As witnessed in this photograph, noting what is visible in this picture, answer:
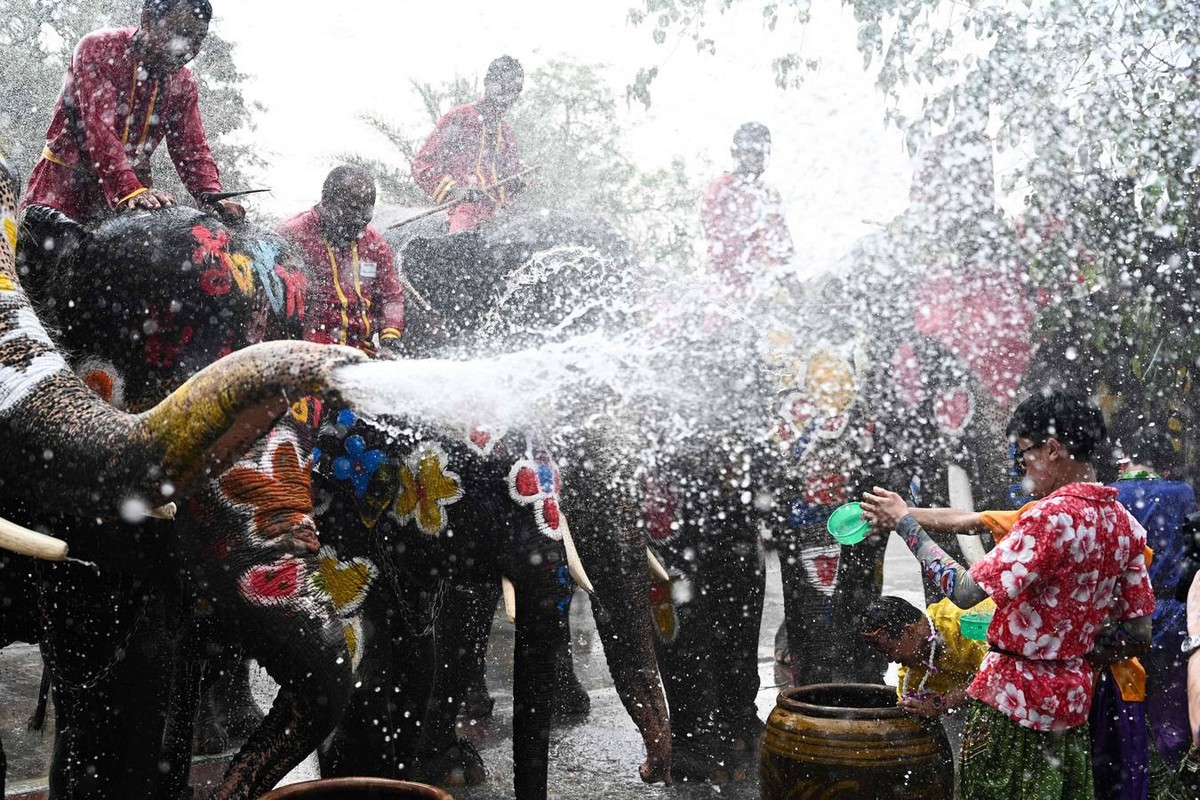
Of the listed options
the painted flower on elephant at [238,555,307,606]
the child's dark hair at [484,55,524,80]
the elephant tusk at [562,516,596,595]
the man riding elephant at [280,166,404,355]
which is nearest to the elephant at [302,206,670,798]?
the elephant tusk at [562,516,596,595]

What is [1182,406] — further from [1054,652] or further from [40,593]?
[40,593]

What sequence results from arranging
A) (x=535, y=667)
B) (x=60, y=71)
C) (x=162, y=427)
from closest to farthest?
(x=162, y=427) < (x=535, y=667) < (x=60, y=71)

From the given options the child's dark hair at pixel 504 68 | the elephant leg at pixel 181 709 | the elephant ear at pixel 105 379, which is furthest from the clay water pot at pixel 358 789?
the child's dark hair at pixel 504 68

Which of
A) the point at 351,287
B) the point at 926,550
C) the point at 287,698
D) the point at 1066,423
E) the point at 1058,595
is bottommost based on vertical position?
the point at 287,698

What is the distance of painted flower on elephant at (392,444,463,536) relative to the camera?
4191 millimetres

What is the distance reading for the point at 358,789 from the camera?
267 centimetres

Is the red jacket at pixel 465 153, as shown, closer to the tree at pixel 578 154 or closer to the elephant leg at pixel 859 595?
the elephant leg at pixel 859 595

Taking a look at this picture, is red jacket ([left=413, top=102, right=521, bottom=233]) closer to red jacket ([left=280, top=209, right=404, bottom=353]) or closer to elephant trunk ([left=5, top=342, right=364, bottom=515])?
red jacket ([left=280, top=209, right=404, bottom=353])

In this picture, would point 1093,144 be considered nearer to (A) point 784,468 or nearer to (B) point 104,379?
(A) point 784,468

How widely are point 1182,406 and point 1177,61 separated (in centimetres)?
154

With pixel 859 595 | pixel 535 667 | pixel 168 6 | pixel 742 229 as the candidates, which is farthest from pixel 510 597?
pixel 742 229

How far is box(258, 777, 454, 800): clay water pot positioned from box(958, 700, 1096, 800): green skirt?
156cm

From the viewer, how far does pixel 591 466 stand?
15.9 ft

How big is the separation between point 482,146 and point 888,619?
170 inches
